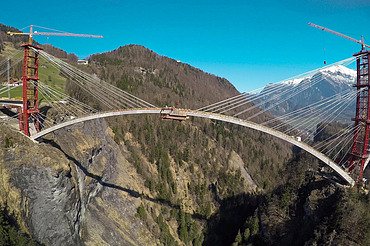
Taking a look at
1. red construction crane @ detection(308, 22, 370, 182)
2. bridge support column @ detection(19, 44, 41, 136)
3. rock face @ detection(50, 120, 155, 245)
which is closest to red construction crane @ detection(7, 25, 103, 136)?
bridge support column @ detection(19, 44, 41, 136)

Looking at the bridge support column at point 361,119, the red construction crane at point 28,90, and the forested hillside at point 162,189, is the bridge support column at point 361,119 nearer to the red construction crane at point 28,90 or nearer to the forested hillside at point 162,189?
the forested hillside at point 162,189

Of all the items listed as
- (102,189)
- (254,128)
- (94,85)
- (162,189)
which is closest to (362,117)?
(254,128)

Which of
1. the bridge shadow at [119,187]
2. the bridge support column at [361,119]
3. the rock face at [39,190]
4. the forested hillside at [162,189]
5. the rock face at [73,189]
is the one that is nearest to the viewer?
the rock face at [39,190]

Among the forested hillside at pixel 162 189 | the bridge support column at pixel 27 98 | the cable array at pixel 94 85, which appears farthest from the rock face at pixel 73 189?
the cable array at pixel 94 85

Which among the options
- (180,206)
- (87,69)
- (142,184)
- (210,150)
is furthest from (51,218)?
(87,69)

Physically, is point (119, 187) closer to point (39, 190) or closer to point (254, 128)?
point (39, 190)

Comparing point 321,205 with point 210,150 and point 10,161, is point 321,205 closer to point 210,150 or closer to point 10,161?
point 10,161

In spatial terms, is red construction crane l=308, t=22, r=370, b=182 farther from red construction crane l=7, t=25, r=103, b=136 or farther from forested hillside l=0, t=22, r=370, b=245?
red construction crane l=7, t=25, r=103, b=136

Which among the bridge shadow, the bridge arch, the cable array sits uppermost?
the cable array
